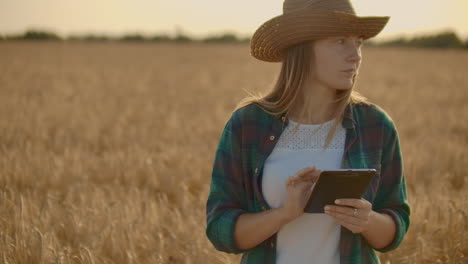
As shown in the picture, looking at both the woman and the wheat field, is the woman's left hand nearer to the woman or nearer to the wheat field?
the woman

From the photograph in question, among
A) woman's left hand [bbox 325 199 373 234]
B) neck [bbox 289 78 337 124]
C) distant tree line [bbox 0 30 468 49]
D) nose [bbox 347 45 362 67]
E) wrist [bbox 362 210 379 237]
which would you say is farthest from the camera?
distant tree line [bbox 0 30 468 49]

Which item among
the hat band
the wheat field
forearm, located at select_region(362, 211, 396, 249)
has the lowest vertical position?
the wheat field

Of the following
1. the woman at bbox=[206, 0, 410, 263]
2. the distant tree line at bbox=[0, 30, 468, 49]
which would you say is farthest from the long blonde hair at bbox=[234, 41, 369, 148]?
the distant tree line at bbox=[0, 30, 468, 49]

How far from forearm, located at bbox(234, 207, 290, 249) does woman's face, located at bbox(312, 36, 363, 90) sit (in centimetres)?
55

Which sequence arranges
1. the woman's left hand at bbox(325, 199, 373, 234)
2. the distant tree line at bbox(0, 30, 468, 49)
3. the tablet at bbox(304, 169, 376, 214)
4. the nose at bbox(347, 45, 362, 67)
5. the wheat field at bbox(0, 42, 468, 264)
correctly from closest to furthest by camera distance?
the tablet at bbox(304, 169, 376, 214) < the woman's left hand at bbox(325, 199, 373, 234) < the nose at bbox(347, 45, 362, 67) < the wheat field at bbox(0, 42, 468, 264) < the distant tree line at bbox(0, 30, 468, 49)

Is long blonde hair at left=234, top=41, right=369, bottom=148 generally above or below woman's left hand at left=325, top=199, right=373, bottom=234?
above

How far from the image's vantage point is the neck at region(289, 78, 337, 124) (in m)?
2.14

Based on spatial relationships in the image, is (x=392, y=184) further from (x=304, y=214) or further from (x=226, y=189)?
(x=226, y=189)

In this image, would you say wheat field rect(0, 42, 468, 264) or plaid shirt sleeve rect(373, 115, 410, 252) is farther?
wheat field rect(0, 42, 468, 264)

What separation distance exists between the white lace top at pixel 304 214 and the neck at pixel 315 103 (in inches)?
5.8

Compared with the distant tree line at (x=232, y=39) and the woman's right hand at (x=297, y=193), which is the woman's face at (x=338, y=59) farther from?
the distant tree line at (x=232, y=39)

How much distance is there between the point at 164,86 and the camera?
A: 14719mm

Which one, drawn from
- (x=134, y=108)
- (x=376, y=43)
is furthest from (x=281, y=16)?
(x=376, y=43)

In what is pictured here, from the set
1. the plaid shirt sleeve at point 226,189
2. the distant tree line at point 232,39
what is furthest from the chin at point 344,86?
the distant tree line at point 232,39
